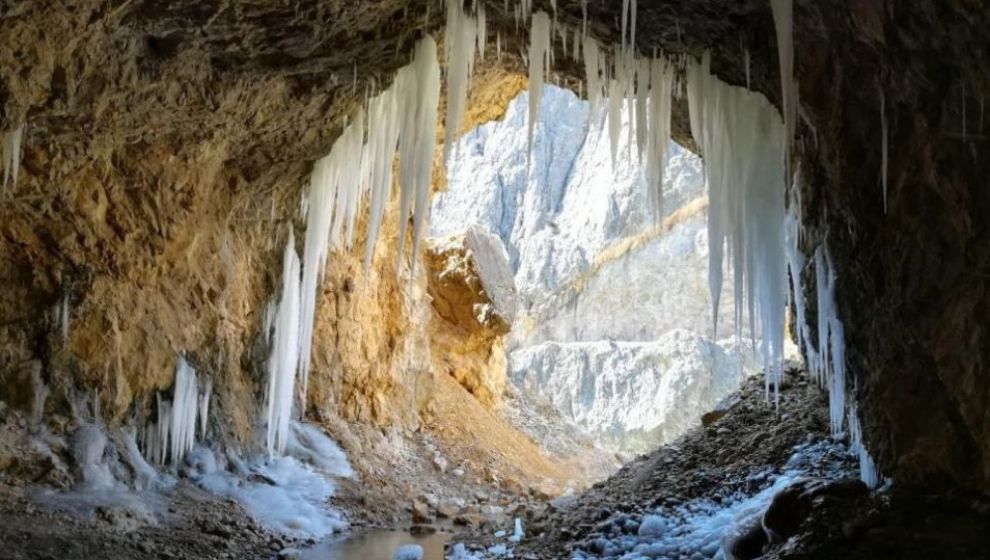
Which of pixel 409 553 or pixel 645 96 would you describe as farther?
pixel 409 553

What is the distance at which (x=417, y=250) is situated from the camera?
351 inches

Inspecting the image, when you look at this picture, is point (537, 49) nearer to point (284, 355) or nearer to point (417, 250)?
point (417, 250)

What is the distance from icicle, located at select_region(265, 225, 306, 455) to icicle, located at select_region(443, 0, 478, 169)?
5636 mm

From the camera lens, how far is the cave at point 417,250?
14.4ft

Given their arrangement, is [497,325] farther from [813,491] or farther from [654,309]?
[654,309]

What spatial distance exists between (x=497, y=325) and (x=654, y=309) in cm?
A: 2249

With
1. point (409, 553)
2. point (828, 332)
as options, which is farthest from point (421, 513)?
point (828, 332)

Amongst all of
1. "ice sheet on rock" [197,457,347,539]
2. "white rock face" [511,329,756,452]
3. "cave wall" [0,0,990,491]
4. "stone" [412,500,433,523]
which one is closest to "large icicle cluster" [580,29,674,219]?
"cave wall" [0,0,990,491]

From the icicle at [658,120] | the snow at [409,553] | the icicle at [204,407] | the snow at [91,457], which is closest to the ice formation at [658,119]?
the icicle at [658,120]

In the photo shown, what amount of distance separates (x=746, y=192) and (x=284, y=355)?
7450 millimetres

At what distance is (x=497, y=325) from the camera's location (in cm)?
2061

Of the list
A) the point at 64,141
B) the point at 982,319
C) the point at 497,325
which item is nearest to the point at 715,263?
the point at 982,319

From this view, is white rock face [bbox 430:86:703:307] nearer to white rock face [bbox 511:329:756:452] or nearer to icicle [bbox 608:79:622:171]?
white rock face [bbox 511:329:756:452]

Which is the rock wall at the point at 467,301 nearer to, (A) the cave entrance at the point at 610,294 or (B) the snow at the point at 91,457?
(B) the snow at the point at 91,457
